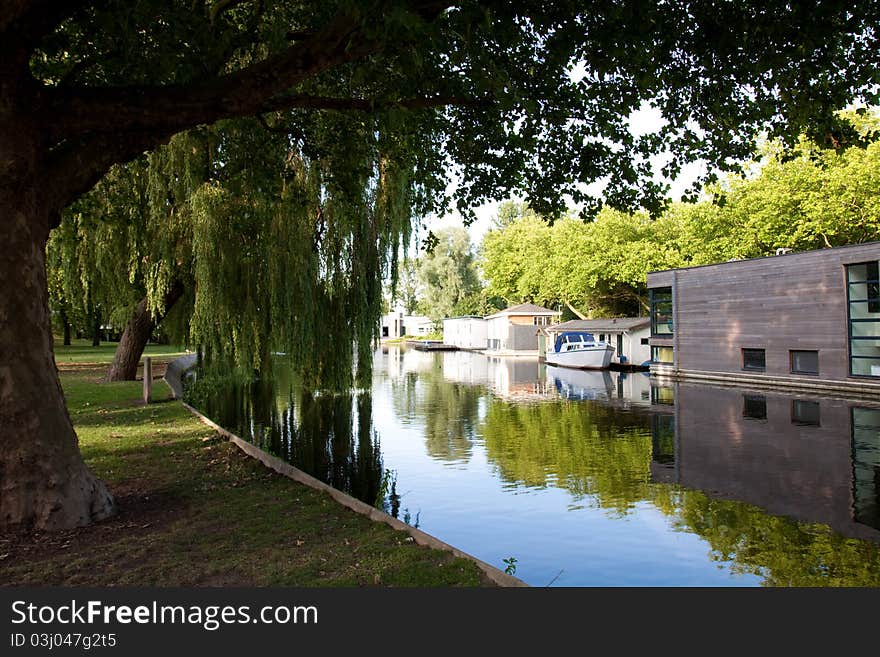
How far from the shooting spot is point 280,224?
13.7 meters

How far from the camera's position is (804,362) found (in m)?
29.0

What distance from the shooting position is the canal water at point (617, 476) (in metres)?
8.27

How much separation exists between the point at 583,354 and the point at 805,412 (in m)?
Result: 23.0

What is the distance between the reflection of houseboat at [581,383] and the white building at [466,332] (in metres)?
29.8

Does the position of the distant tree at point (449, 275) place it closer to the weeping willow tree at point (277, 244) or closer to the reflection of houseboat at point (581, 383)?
the reflection of houseboat at point (581, 383)

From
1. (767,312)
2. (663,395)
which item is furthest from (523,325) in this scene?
(663,395)

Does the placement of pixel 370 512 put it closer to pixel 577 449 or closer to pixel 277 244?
pixel 277 244

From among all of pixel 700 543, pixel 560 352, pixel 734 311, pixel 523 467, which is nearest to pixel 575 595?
pixel 700 543

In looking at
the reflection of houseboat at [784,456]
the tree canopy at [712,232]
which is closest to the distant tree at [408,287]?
the reflection of houseboat at [784,456]

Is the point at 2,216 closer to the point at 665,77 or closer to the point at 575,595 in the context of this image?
the point at 575,595

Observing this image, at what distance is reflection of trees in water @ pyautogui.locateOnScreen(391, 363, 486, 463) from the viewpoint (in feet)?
53.2

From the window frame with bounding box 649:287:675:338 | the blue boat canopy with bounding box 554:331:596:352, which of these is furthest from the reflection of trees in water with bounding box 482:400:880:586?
the blue boat canopy with bounding box 554:331:596:352

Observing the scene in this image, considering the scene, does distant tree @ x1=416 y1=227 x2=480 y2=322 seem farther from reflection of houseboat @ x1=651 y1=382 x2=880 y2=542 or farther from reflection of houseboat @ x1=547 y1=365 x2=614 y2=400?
reflection of houseboat @ x1=651 y1=382 x2=880 y2=542

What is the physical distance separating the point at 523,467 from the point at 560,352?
112 ft
